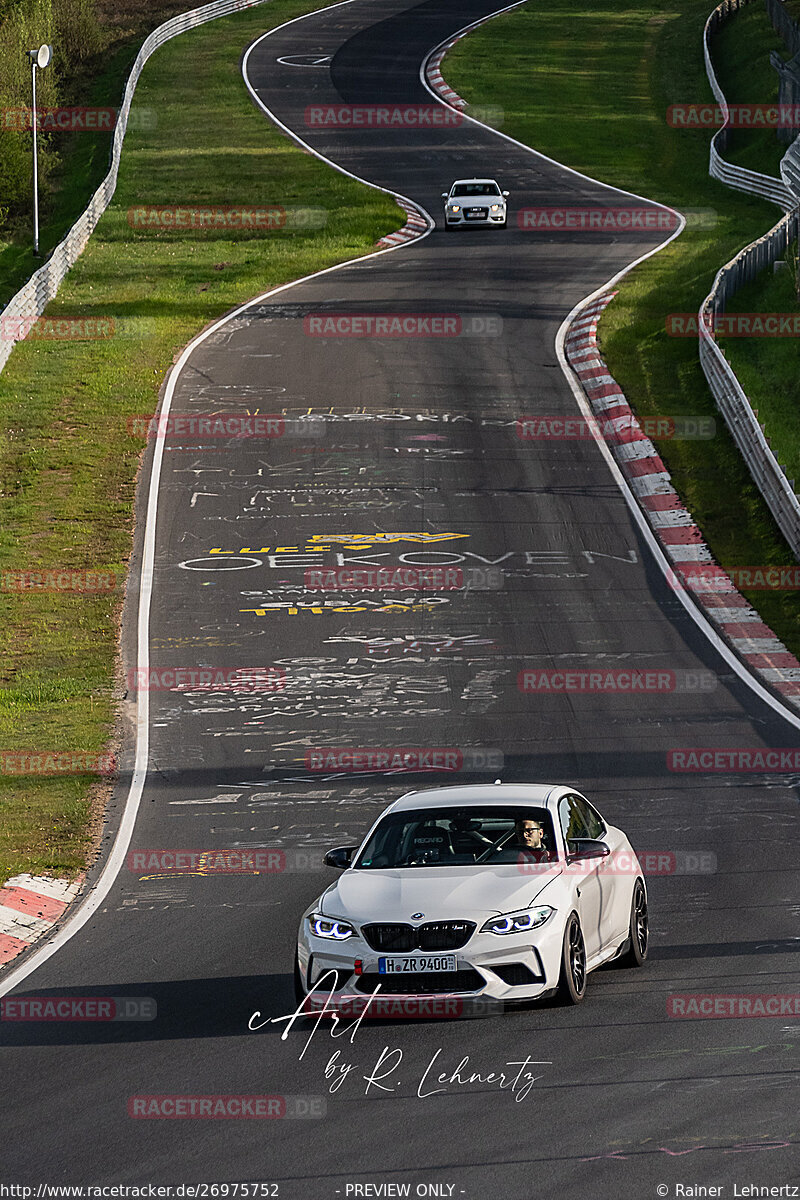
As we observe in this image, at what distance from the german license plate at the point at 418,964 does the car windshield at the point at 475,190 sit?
45.0m

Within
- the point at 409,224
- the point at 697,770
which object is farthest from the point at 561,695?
the point at 409,224

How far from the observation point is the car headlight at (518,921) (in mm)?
9656

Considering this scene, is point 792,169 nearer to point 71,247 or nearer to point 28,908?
point 71,247

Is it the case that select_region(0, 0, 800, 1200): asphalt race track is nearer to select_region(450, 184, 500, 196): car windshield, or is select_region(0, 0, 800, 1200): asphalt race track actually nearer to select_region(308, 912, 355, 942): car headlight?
select_region(308, 912, 355, 942): car headlight

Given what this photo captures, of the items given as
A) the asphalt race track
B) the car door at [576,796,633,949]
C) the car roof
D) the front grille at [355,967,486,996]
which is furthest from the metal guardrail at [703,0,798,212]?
the front grille at [355,967,486,996]

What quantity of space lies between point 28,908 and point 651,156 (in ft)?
186

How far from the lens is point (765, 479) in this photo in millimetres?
27797

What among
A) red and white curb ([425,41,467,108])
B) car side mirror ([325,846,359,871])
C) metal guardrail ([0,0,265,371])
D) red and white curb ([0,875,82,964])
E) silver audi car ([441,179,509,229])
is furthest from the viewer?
red and white curb ([425,41,467,108])

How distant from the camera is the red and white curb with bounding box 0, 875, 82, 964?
12445mm

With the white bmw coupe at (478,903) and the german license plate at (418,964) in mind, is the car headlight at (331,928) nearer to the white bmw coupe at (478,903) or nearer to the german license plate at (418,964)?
the white bmw coupe at (478,903)

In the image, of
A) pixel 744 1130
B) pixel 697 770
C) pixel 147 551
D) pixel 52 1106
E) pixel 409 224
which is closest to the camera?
pixel 744 1130

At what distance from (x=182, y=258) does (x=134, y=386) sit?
45.5 ft

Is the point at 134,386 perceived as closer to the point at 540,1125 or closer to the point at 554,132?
the point at 540,1125

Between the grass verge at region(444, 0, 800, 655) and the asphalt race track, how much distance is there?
1.58 m
